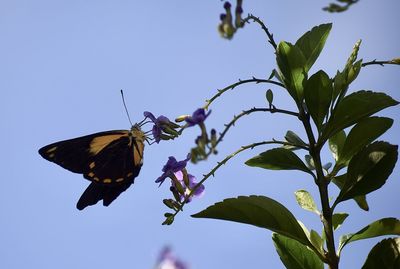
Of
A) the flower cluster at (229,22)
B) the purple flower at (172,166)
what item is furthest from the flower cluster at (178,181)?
the flower cluster at (229,22)

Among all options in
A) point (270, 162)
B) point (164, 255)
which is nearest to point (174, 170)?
point (270, 162)

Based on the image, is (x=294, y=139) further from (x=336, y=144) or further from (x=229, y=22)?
(x=229, y=22)

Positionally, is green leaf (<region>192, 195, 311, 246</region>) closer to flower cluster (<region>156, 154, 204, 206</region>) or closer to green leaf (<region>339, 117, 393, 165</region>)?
Result: flower cluster (<region>156, 154, 204, 206</region>)

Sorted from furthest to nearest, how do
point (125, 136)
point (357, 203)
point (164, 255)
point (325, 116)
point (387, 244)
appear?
point (125, 136)
point (357, 203)
point (325, 116)
point (387, 244)
point (164, 255)

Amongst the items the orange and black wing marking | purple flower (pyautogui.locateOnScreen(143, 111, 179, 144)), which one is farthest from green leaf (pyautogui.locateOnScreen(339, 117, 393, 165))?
the orange and black wing marking

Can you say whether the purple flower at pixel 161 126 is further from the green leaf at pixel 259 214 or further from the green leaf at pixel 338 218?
the green leaf at pixel 338 218

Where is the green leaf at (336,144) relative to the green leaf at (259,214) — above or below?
above

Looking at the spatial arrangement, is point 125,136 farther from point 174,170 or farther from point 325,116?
point 325,116
